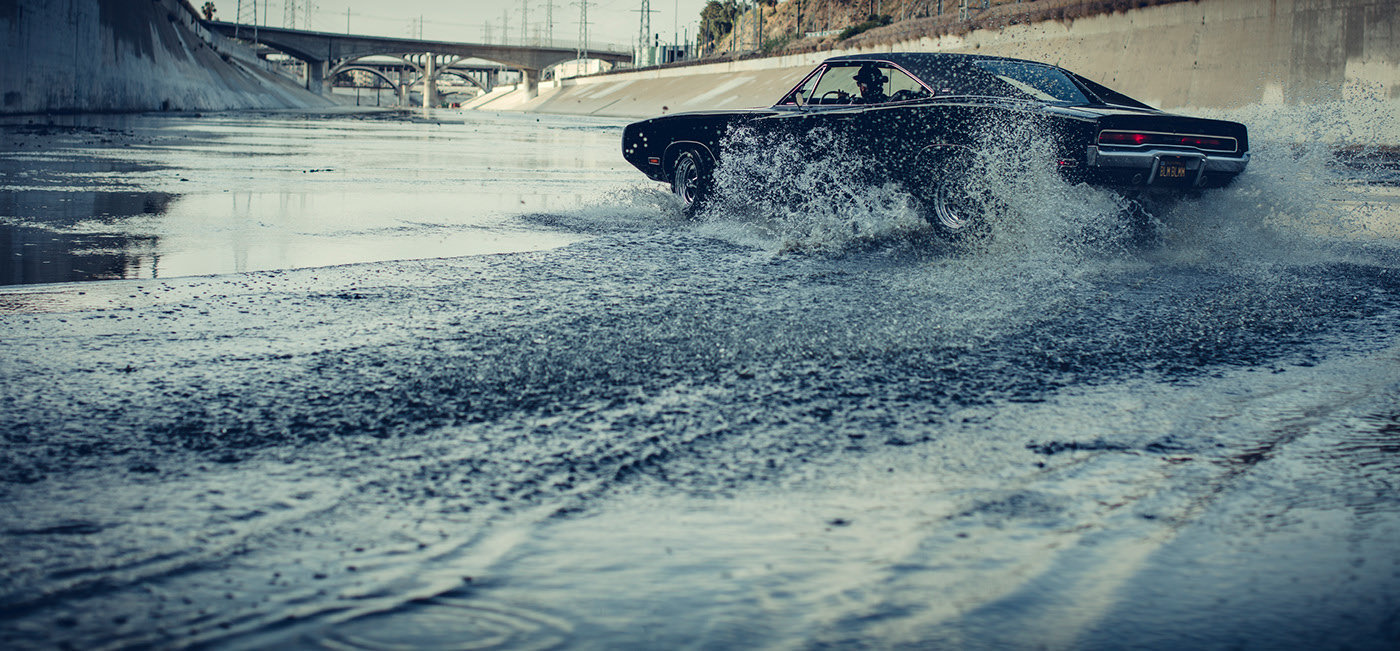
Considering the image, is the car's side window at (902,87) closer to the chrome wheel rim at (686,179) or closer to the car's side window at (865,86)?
the car's side window at (865,86)

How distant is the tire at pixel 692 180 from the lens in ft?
27.9

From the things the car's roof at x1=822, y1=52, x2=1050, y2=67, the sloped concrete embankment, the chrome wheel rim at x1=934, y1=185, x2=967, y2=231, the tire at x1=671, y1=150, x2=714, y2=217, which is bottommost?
the chrome wheel rim at x1=934, y1=185, x2=967, y2=231

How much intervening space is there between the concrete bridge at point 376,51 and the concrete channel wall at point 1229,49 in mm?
72301

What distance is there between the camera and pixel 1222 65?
27.3m

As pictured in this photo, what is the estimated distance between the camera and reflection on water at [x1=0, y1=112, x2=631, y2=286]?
19.0 ft

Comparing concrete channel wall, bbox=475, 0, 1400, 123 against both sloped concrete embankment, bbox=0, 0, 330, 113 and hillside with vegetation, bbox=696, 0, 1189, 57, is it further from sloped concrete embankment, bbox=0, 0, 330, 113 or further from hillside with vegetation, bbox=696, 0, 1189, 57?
sloped concrete embankment, bbox=0, 0, 330, 113

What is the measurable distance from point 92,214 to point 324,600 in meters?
6.97

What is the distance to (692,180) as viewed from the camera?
347 inches

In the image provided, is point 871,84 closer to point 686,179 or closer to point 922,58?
point 922,58

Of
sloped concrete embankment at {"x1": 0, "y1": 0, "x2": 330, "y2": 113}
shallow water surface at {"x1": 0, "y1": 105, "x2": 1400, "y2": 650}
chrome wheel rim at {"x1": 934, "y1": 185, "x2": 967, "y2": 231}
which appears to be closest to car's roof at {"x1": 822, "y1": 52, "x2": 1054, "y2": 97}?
chrome wheel rim at {"x1": 934, "y1": 185, "x2": 967, "y2": 231}

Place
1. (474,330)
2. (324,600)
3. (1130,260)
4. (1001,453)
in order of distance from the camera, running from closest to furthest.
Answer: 1. (324,600)
2. (1001,453)
3. (474,330)
4. (1130,260)

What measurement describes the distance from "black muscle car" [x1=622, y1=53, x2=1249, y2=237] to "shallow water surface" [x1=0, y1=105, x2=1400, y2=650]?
976 mm

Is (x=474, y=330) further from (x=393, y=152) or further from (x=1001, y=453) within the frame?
(x=393, y=152)

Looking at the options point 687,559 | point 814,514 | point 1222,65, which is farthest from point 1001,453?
point 1222,65
